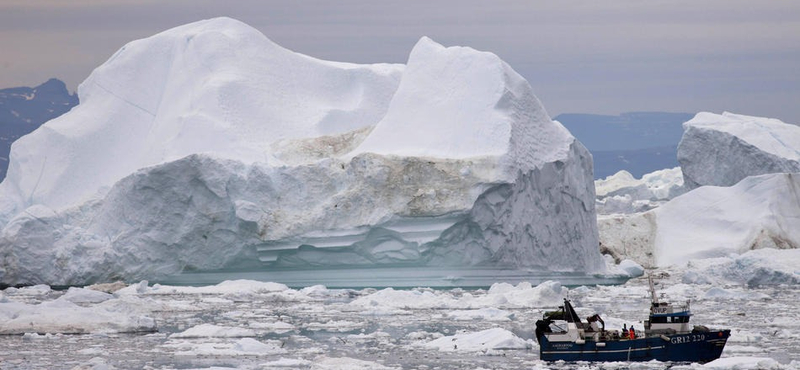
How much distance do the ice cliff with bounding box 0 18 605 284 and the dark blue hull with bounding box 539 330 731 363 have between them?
1105 centimetres

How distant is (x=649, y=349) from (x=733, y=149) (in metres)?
26.0

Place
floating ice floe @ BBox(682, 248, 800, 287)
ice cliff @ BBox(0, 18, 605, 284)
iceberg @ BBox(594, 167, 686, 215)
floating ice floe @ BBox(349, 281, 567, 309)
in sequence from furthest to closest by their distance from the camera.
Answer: iceberg @ BBox(594, 167, 686, 215) < floating ice floe @ BBox(682, 248, 800, 287) < ice cliff @ BBox(0, 18, 605, 284) < floating ice floe @ BBox(349, 281, 567, 309)

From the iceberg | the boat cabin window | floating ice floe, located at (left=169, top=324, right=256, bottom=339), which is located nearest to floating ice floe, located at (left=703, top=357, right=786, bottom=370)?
the boat cabin window

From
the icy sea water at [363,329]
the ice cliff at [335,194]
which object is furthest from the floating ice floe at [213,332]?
the ice cliff at [335,194]

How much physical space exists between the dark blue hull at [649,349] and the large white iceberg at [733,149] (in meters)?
25.4

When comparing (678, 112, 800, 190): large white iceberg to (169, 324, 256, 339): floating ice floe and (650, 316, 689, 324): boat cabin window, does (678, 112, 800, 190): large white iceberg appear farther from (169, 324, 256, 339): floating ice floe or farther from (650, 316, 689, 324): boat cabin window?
(169, 324, 256, 339): floating ice floe

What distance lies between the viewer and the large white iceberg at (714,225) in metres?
33.0

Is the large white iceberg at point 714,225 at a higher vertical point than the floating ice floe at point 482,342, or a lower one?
higher

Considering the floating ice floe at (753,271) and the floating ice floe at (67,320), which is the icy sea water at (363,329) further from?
the floating ice floe at (753,271)

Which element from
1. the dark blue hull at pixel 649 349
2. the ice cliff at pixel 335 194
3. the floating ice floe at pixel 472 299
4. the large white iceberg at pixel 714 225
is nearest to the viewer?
the dark blue hull at pixel 649 349

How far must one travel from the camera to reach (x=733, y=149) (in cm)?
4041

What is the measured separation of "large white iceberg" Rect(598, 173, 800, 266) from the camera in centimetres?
3300

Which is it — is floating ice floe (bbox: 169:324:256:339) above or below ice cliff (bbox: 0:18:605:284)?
below

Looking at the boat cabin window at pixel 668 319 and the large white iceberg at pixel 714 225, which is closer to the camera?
the boat cabin window at pixel 668 319
